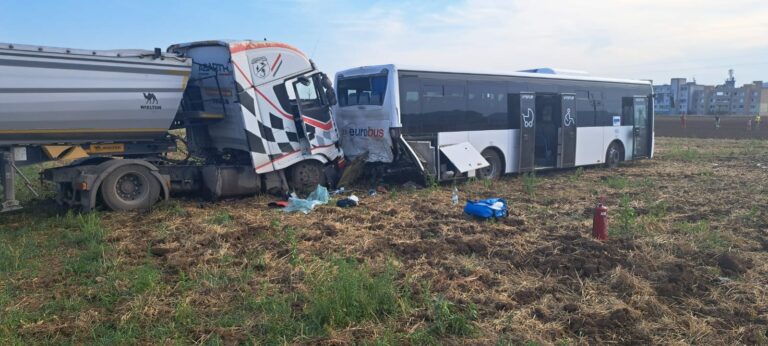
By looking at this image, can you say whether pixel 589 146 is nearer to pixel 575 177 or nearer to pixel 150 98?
pixel 575 177

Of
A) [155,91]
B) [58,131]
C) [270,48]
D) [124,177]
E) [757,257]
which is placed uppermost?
[270,48]

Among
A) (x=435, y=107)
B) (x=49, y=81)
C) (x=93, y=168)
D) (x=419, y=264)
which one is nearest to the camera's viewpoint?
(x=419, y=264)

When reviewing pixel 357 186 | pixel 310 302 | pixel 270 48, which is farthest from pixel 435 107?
pixel 310 302

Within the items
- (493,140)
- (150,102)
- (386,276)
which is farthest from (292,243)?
(493,140)

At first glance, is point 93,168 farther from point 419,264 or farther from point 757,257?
point 757,257

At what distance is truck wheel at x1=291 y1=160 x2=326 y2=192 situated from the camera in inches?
425

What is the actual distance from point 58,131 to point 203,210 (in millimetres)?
2379

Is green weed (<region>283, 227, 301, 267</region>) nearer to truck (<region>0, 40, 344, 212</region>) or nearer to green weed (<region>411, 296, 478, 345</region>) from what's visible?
green weed (<region>411, 296, 478, 345</region>)

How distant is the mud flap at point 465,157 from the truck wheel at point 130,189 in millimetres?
Result: 5812

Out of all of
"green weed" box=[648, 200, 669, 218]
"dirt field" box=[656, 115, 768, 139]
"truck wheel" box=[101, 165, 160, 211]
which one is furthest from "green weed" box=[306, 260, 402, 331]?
"dirt field" box=[656, 115, 768, 139]

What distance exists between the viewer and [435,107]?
1173cm

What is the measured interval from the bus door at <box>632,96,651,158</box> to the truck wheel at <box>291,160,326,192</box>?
411 inches

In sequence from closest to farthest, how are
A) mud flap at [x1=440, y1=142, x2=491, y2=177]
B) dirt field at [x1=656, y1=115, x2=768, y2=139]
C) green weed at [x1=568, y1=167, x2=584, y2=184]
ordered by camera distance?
mud flap at [x1=440, y1=142, x2=491, y2=177], green weed at [x1=568, y1=167, x2=584, y2=184], dirt field at [x1=656, y1=115, x2=768, y2=139]

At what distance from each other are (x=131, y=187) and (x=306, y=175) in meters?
3.26
